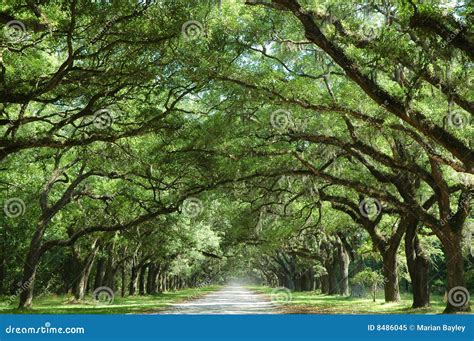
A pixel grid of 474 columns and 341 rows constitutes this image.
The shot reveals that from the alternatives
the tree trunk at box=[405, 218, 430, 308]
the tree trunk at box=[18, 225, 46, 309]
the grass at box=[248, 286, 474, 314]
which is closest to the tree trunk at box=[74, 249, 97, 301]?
the tree trunk at box=[18, 225, 46, 309]

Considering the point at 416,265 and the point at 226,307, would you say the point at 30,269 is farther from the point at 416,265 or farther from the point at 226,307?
the point at 416,265

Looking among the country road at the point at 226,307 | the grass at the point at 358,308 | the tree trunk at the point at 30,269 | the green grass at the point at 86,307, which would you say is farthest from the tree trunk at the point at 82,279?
the grass at the point at 358,308

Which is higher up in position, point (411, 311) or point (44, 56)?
point (44, 56)

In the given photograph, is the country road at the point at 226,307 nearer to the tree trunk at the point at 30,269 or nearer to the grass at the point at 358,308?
the grass at the point at 358,308

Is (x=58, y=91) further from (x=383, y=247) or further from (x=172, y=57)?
(x=383, y=247)

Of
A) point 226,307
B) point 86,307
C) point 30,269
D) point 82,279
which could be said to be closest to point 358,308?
point 226,307

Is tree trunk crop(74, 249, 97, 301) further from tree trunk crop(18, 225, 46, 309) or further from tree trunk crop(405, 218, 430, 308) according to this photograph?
tree trunk crop(405, 218, 430, 308)

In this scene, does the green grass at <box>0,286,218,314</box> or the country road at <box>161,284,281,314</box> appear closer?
the green grass at <box>0,286,218,314</box>

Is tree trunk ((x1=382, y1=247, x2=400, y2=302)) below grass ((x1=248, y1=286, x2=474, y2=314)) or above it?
above

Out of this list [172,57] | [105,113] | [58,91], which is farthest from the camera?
[105,113]

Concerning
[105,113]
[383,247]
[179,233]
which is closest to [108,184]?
[179,233]

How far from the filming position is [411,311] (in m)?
19.2

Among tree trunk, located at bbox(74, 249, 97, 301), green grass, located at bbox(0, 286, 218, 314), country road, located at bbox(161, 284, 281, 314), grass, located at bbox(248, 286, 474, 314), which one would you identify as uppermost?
tree trunk, located at bbox(74, 249, 97, 301)

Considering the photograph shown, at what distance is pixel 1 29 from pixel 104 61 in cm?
237
